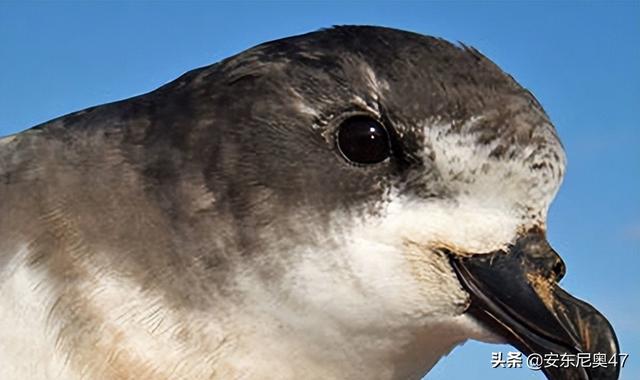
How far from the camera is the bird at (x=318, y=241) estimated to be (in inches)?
120

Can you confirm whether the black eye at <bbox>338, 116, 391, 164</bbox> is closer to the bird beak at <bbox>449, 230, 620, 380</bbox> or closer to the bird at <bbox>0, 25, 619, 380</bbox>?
the bird at <bbox>0, 25, 619, 380</bbox>

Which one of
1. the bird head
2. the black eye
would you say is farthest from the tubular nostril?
the black eye

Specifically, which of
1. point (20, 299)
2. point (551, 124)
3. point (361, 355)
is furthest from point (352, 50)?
point (20, 299)

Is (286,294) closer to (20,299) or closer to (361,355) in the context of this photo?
(361,355)

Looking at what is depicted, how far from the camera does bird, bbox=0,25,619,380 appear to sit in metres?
3.04

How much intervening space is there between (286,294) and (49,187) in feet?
2.46

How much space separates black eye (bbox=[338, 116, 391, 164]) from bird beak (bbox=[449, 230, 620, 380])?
0.32 metres

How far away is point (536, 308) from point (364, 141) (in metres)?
0.59

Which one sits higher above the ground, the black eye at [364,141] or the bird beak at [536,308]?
the black eye at [364,141]

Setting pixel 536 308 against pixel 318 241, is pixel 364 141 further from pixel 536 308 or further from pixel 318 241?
pixel 536 308

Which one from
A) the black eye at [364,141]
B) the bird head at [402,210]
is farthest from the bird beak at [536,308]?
the black eye at [364,141]

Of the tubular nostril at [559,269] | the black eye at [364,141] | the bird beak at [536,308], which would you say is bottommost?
the bird beak at [536,308]

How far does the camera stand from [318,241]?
9.95 feet

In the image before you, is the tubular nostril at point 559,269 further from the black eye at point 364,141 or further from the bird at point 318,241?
the black eye at point 364,141
